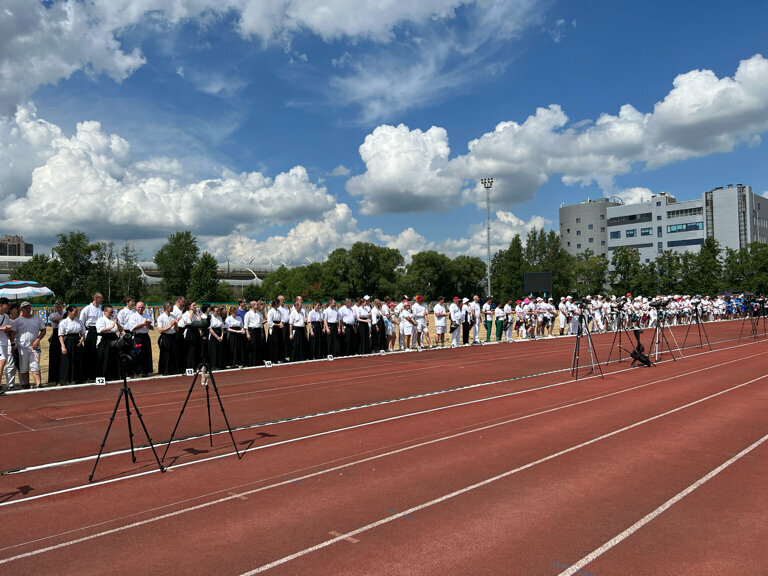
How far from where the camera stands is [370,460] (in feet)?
21.7

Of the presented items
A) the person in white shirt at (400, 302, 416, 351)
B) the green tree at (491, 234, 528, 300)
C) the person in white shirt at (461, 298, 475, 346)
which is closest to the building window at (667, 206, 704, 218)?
the green tree at (491, 234, 528, 300)

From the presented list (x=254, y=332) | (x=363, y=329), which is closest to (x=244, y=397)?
(x=254, y=332)

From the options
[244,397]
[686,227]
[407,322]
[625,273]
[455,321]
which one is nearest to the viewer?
[244,397]

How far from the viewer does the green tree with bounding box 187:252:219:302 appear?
86.5 metres

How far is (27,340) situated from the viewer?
40.2 ft

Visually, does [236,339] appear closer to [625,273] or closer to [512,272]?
[625,273]

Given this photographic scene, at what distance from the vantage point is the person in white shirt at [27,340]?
12165 millimetres

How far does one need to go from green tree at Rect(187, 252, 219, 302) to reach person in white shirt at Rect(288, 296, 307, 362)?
7179cm

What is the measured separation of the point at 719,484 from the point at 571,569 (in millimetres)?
2774

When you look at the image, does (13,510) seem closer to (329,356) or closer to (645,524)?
(645,524)

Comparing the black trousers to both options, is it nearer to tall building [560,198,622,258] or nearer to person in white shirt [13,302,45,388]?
person in white shirt [13,302,45,388]

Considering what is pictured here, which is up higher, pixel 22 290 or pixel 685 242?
pixel 685 242

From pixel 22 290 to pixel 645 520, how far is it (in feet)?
73.5

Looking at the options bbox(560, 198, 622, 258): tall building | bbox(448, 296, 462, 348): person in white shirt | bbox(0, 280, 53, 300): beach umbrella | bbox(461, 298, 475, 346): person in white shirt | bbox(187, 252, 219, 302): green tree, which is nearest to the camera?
bbox(0, 280, 53, 300): beach umbrella
